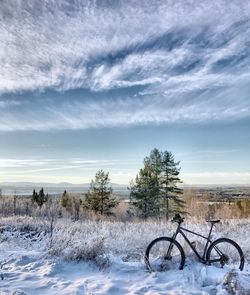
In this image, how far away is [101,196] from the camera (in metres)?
41.4

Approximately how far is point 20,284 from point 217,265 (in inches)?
165

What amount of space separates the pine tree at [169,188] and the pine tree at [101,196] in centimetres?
612

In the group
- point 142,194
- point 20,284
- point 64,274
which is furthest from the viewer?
point 142,194

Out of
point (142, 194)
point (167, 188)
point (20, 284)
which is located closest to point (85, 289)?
point (20, 284)

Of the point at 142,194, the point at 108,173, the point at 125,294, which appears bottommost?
the point at 125,294

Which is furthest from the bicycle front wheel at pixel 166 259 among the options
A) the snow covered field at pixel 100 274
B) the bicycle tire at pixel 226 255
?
the bicycle tire at pixel 226 255

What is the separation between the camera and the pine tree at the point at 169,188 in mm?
39625

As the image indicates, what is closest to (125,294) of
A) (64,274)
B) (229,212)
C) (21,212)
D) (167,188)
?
(64,274)

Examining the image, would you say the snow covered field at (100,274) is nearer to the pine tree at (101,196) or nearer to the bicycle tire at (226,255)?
the bicycle tire at (226,255)

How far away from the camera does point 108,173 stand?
40.9 meters

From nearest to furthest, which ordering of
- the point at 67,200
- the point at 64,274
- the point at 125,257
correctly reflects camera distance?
the point at 64,274
the point at 125,257
the point at 67,200

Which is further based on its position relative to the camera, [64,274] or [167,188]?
[167,188]

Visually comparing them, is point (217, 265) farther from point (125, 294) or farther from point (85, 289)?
point (85, 289)

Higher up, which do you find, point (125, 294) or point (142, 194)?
point (142, 194)
